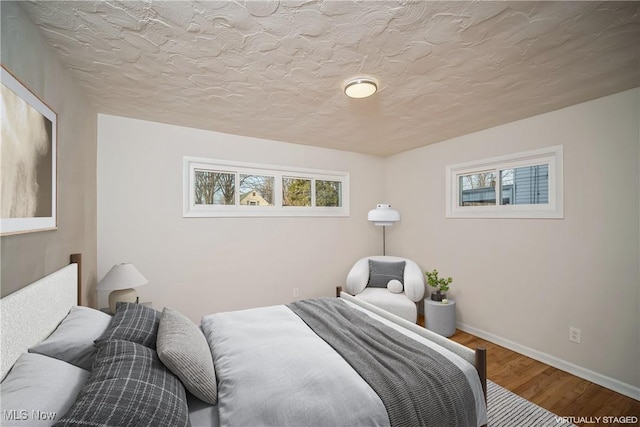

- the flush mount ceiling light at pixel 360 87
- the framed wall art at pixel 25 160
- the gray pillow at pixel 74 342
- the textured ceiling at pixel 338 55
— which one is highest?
the textured ceiling at pixel 338 55

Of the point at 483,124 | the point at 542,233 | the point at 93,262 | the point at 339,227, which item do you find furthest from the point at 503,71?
the point at 93,262

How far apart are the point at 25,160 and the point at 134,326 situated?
100 centimetres

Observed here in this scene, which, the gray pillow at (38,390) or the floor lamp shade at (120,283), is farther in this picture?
the floor lamp shade at (120,283)

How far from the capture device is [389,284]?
3561 mm

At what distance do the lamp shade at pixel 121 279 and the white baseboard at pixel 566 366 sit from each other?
374 cm

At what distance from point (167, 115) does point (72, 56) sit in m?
1.03

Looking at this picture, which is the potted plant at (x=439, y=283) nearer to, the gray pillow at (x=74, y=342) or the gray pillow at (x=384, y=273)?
the gray pillow at (x=384, y=273)

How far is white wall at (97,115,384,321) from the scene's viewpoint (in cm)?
281

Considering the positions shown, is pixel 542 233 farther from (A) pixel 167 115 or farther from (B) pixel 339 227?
(A) pixel 167 115

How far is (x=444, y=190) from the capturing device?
3650mm

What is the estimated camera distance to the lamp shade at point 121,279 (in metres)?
2.29

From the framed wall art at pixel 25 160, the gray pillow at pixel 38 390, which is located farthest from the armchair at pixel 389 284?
the framed wall art at pixel 25 160

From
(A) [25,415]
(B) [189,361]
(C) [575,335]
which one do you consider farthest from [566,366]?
(A) [25,415]

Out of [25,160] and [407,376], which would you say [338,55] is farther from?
[407,376]
